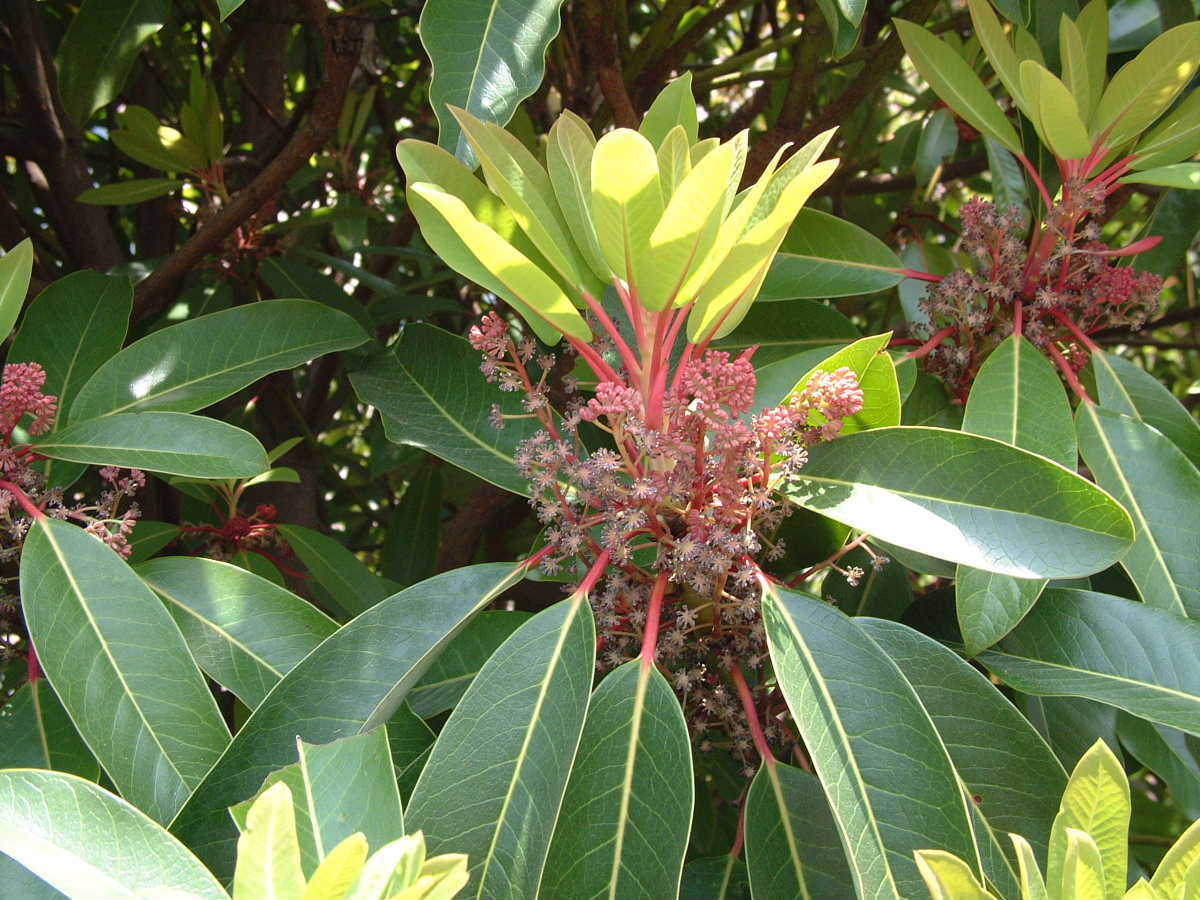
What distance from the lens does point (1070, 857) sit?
665 mm

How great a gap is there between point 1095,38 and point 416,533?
143cm

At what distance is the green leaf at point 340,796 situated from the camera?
2.51 feet

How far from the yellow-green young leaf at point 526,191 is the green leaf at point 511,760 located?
0.33m

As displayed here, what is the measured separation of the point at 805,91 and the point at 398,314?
→ 0.81m

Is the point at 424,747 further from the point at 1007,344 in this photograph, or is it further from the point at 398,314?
the point at 398,314

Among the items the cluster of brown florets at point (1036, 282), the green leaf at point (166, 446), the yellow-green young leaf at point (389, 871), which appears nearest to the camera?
the yellow-green young leaf at point (389, 871)

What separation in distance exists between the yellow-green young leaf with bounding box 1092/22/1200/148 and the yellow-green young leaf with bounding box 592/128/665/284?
0.69 metres

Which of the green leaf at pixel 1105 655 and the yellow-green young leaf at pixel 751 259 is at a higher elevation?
the yellow-green young leaf at pixel 751 259

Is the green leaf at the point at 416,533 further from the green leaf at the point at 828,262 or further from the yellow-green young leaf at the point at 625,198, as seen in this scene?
the yellow-green young leaf at the point at 625,198

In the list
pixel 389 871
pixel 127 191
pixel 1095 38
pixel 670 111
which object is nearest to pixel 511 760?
pixel 389 871

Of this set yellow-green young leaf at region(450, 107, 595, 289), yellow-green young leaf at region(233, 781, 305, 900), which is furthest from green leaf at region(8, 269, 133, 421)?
yellow-green young leaf at region(233, 781, 305, 900)

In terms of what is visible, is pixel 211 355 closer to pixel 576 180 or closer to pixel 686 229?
pixel 576 180

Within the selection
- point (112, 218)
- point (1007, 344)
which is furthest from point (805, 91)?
point (112, 218)

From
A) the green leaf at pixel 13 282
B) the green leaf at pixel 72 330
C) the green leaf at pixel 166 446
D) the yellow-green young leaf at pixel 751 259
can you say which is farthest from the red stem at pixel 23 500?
the yellow-green young leaf at pixel 751 259
